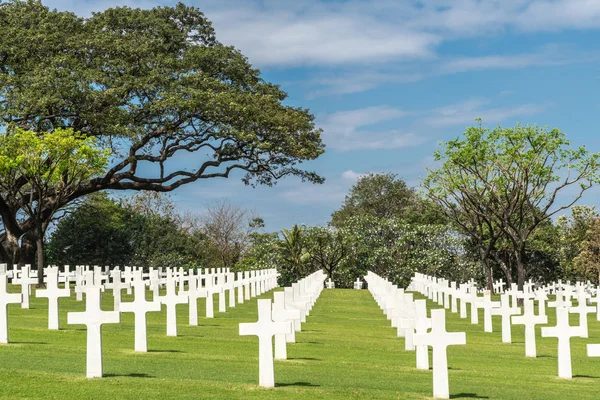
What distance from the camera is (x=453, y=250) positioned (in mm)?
56125

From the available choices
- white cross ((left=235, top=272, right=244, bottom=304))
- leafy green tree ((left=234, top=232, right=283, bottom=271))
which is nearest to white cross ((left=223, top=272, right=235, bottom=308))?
white cross ((left=235, top=272, right=244, bottom=304))

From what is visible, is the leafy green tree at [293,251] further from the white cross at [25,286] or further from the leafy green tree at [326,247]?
the white cross at [25,286]

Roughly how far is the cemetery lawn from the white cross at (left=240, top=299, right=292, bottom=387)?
164 mm

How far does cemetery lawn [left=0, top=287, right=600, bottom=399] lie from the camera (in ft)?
32.4

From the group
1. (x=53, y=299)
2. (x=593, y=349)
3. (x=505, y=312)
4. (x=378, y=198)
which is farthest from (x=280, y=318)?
(x=378, y=198)

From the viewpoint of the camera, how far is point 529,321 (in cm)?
1486

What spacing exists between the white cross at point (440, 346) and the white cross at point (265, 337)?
170cm

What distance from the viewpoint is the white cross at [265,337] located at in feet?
33.3

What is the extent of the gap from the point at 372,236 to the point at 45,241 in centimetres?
2051

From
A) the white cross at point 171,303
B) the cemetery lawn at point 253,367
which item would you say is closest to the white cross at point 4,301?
the cemetery lawn at point 253,367

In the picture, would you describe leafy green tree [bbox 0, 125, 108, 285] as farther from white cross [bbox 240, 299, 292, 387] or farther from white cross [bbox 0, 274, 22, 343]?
white cross [bbox 240, 299, 292, 387]

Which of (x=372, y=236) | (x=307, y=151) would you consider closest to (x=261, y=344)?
(x=307, y=151)

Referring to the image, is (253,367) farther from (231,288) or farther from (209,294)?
(231,288)

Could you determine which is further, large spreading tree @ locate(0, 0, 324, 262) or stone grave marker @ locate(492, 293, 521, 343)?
large spreading tree @ locate(0, 0, 324, 262)
